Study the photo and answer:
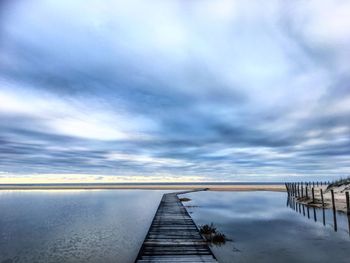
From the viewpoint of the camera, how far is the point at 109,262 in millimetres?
14969

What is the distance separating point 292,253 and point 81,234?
1478 centimetres

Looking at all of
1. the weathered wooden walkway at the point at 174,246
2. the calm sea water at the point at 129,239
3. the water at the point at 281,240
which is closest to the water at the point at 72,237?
the calm sea water at the point at 129,239

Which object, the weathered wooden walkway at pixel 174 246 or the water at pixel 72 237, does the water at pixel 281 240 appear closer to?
the weathered wooden walkway at pixel 174 246

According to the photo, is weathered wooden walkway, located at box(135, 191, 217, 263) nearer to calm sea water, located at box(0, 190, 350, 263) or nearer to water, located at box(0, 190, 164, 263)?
calm sea water, located at box(0, 190, 350, 263)

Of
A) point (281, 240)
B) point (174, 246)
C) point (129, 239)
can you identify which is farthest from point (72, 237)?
point (281, 240)

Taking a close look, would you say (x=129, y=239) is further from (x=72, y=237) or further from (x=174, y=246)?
(x=174, y=246)

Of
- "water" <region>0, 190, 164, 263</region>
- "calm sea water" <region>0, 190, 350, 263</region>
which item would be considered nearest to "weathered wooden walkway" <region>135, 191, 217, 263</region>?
"calm sea water" <region>0, 190, 350, 263</region>

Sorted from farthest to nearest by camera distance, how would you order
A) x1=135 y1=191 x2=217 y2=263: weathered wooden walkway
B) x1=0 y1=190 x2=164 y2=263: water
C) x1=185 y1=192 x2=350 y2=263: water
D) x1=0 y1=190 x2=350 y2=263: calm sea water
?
x1=0 y1=190 x2=164 y2=263: water → x1=0 y1=190 x2=350 y2=263: calm sea water → x1=185 y1=192 x2=350 y2=263: water → x1=135 y1=191 x2=217 y2=263: weathered wooden walkway

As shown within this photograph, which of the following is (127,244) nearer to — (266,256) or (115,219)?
(266,256)

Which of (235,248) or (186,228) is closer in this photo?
A: (235,248)

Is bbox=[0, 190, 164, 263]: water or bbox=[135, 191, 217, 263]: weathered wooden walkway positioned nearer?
bbox=[135, 191, 217, 263]: weathered wooden walkway

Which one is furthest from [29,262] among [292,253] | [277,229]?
[277,229]

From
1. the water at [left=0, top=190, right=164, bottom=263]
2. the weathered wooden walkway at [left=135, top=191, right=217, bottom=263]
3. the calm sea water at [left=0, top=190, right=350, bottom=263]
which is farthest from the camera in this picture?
the water at [left=0, top=190, right=164, bottom=263]

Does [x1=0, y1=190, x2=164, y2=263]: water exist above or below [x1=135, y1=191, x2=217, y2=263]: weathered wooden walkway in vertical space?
below
